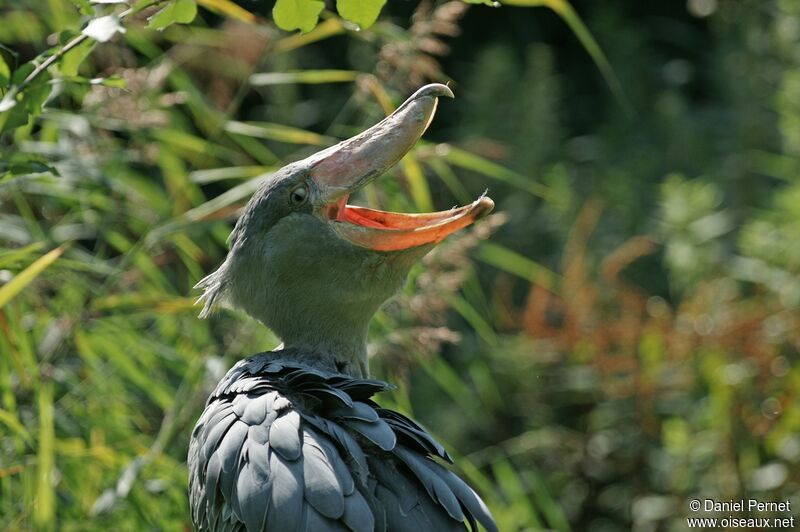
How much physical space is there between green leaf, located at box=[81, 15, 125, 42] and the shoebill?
544mm

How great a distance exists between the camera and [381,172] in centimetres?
216

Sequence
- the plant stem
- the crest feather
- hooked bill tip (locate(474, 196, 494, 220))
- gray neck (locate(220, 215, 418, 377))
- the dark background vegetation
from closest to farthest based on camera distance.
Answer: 1. the plant stem
2. hooked bill tip (locate(474, 196, 494, 220))
3. gray neck (locate(220, 215, 418, 377))
4. the crest feather
5. the dark background vegetation

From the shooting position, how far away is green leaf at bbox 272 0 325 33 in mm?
1758

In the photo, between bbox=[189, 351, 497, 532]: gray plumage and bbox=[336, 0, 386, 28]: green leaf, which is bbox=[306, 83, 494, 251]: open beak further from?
bbox=[336, 0, 386, 28]: green leaf

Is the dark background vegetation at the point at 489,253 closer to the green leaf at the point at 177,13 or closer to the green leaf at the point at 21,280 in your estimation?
the green leaf at the point at 21,280

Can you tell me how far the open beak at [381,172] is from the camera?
6.90ft

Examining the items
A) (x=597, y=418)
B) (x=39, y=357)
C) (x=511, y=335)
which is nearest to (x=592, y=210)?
(x=511, y=335)

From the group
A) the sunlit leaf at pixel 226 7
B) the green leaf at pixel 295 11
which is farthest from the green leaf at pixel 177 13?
the sunlit leaf at pixel 226 7

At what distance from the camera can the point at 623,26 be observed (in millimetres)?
5902

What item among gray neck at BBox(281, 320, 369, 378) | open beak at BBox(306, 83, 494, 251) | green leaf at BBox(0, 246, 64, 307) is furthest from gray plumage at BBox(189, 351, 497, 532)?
green leaf at BBox(0, 246, 64, 307)

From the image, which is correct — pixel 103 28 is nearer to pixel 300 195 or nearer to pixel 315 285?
pixel 300 195

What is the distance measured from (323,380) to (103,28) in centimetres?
67

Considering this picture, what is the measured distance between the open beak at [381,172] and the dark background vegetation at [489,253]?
43cm

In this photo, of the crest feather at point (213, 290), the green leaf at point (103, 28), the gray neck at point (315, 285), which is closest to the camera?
the green leaf at point (103, 28)
